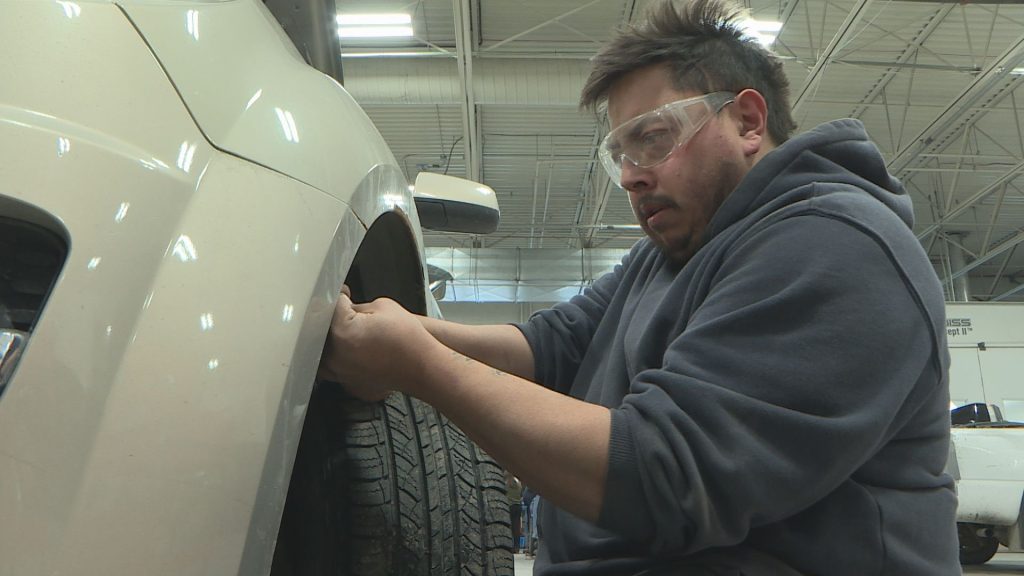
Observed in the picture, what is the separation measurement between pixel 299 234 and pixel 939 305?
29.5 inches

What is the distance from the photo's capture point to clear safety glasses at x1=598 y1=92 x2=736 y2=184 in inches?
48.9

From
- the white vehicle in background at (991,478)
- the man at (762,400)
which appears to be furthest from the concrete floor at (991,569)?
the man at (762,400)

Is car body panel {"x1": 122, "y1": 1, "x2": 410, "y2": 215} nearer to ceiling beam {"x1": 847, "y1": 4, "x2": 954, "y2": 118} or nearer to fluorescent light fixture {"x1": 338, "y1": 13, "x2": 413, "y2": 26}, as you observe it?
fluorescent light fixture {"x1": 338, "y1": 13, "x2": 413, "y2": 26}

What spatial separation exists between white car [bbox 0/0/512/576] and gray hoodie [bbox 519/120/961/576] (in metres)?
0.38

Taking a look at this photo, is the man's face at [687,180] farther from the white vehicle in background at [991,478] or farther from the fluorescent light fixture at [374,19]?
the fluorescent light fixture at [374,19]

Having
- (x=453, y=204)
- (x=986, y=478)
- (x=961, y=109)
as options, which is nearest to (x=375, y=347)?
(x=453, y=204)

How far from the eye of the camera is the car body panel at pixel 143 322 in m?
0.64

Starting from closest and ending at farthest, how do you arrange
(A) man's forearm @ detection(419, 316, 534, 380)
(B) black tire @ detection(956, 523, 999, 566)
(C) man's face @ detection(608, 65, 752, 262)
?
1. (C) man's face @ detection(608, 65, 752, 262)
2. (A) man's forearm @ detection(419, 316, 534, 380)
3. (B) black tire @ detection(956, 523, 999, 566)

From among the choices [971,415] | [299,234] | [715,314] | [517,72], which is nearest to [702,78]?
[715,314]

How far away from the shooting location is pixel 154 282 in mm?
728

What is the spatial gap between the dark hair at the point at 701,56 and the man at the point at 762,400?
0.21m

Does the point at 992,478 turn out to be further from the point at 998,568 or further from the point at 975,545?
the point at 998,568

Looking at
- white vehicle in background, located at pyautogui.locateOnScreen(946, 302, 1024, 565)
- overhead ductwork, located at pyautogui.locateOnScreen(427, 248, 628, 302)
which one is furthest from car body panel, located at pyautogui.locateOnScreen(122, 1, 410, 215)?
overhead ductwork, located at pyautogui.locateOnScreen(427, 248, 628, 302)

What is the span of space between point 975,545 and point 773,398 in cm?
608
